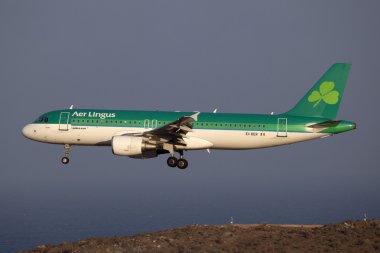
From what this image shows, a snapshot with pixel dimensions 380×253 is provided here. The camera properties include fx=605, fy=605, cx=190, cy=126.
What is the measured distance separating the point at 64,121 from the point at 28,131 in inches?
157

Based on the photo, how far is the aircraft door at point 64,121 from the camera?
4941 centimetres

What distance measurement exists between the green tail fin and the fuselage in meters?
1.26

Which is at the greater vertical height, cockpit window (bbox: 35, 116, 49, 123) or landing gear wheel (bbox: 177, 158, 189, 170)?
cockpit window (bbox: 35, 116, 49, 123)

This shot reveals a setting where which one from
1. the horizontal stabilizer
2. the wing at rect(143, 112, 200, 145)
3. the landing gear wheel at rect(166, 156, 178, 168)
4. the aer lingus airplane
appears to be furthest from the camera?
the landing gear wheel at rect(166, 156, 178, 168)

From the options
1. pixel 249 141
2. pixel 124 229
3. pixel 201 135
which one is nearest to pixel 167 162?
pixel 201 135

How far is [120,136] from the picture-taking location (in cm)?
4619

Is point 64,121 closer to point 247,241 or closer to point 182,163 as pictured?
point 182,163

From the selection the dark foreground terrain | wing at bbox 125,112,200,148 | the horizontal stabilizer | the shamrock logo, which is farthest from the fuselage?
the dark foreground terrain

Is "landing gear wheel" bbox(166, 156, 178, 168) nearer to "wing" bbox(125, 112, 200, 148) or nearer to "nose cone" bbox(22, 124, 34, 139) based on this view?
"wing" bbox(125, 112, 200, 148)

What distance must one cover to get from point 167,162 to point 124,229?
5434 inches

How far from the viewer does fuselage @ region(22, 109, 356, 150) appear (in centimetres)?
4772

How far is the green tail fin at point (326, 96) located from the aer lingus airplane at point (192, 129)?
90 millimetres

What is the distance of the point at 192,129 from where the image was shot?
47.6 metres

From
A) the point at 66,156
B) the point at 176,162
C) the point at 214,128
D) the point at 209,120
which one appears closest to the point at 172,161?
the point at 176,162
